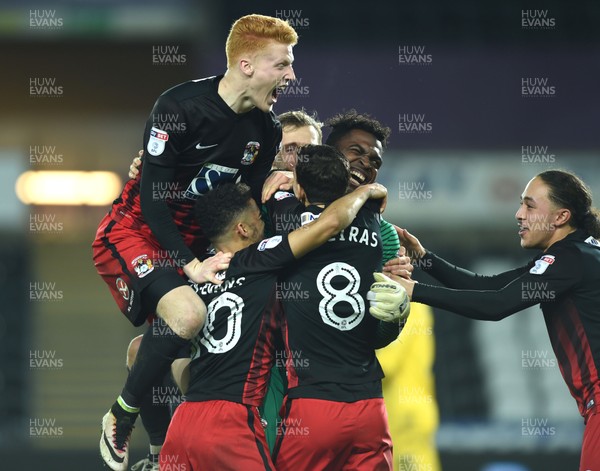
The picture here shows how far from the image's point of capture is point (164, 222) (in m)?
4.73

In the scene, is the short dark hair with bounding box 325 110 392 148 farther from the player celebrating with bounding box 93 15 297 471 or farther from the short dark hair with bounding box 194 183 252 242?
the short dark hair with bounding box 194 183 252 242

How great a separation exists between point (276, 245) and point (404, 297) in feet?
1.93

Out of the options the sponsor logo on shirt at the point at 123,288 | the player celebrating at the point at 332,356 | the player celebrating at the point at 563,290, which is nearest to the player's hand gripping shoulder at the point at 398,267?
the player celebrating at the point at 563,290

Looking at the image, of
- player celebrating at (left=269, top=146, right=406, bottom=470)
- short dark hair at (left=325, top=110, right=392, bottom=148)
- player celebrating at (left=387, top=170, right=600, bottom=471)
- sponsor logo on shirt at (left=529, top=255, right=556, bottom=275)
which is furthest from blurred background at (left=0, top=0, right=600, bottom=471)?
player celebrating at (left=269, top=146, right=406, bottom=470)

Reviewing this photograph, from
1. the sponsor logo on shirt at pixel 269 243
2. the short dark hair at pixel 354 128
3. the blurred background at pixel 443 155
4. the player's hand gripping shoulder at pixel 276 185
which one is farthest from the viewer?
the blurred background at pixel 443 155

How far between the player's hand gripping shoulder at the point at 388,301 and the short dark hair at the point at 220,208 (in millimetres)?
715

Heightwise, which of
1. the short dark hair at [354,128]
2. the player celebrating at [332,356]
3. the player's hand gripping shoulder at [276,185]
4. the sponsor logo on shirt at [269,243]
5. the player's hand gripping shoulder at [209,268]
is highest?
the short dark hair at [354,128]

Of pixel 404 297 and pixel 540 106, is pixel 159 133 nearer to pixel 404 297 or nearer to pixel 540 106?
pixel 404 297

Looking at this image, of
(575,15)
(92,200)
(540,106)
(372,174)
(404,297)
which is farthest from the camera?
(92,200)

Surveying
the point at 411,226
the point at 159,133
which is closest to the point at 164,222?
the point at 159,133

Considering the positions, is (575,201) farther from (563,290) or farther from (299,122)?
(299,122)

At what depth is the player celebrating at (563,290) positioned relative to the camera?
4887 mm

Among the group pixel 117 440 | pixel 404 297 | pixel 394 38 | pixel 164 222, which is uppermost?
pixel 394 38

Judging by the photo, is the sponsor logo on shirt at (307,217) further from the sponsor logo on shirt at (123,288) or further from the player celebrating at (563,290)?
the sponsor logo on shirt at (123,288)
